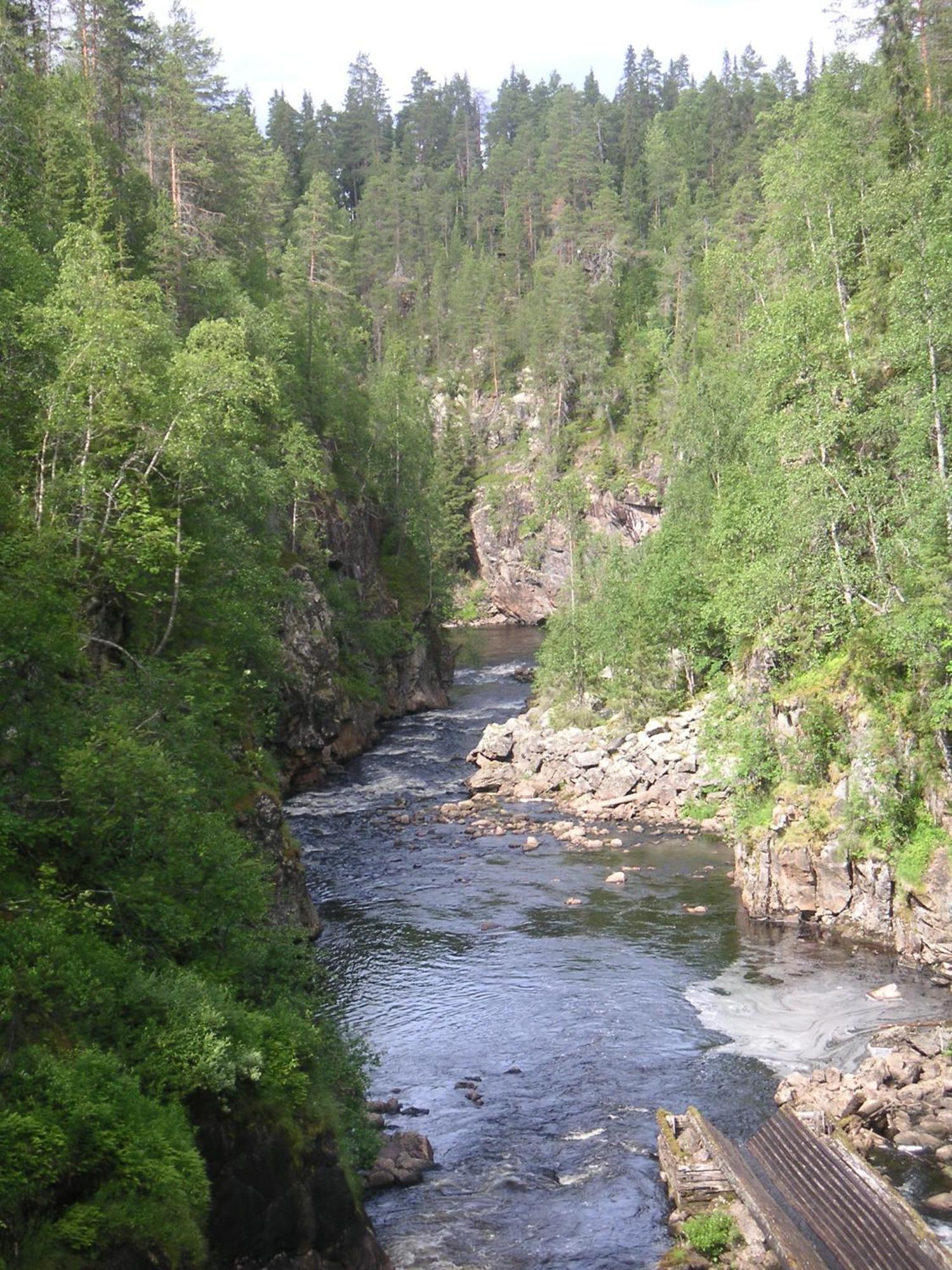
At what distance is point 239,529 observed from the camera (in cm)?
2880

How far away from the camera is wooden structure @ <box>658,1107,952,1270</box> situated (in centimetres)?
1438

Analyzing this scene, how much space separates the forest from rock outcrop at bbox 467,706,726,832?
8.17ft

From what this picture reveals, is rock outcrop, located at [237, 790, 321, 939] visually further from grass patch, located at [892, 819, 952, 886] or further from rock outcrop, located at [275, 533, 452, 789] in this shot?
grass patch, located at [892, 819, 952, 886]

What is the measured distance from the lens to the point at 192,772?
56.1ft

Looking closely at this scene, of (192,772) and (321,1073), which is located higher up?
(192,772)

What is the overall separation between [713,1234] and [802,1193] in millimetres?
1798

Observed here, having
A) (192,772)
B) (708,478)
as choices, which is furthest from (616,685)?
(192,772)

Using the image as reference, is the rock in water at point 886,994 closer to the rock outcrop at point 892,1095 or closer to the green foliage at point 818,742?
the rock outcrop at point 892,1095

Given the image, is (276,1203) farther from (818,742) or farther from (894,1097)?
(818,742)

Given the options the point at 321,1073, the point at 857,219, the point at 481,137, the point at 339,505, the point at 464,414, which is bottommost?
the point at 321,1073

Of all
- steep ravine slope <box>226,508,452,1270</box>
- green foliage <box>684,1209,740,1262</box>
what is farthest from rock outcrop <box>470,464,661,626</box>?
green foliage <box>684,1209,740,1262</box>

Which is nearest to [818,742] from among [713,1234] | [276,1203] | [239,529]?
[713,1234]

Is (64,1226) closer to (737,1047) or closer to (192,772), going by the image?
(192,772)

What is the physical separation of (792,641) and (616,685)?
14.8m
